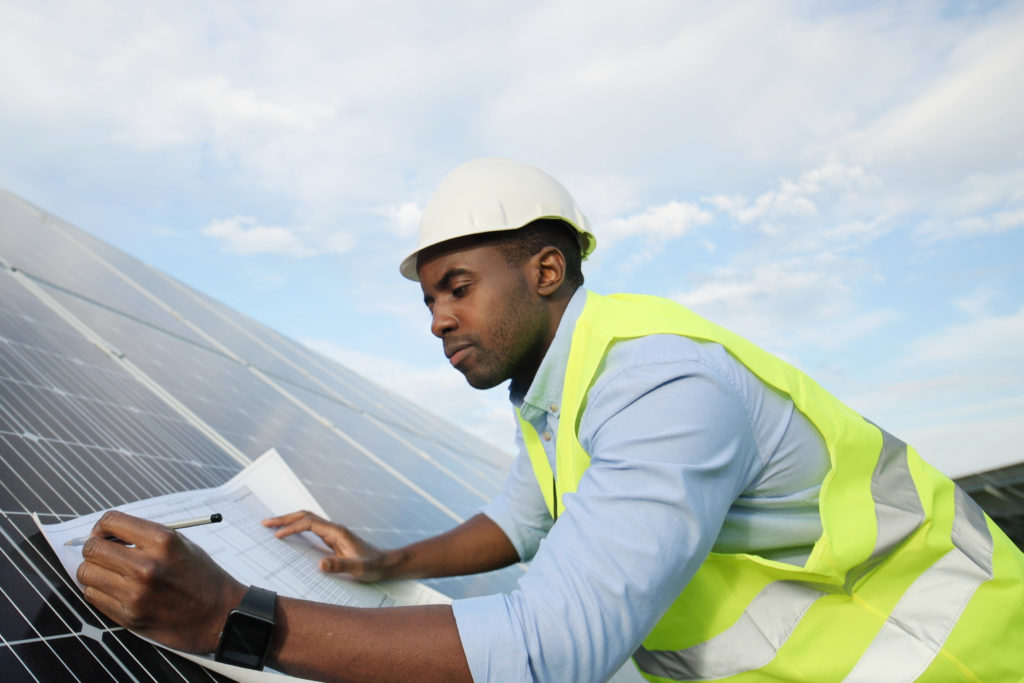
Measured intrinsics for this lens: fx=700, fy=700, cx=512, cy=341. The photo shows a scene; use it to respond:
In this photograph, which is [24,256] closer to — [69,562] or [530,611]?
[69,562]

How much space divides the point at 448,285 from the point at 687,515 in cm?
105

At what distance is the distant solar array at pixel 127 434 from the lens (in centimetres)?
133

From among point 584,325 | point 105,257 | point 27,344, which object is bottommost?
point 27,344

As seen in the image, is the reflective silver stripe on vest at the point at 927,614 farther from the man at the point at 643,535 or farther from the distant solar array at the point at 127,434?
the distant solar array at the point at 127,434

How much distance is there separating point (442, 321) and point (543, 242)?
464 millimetres

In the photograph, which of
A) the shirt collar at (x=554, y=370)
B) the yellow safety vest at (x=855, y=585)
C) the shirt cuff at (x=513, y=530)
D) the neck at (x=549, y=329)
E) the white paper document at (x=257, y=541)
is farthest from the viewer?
the shirt cuff at (x=513, y=530)

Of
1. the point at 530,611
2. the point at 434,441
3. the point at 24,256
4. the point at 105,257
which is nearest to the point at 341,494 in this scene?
the point at 530,611

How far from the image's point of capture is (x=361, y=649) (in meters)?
1.32

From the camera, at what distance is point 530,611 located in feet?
4.36

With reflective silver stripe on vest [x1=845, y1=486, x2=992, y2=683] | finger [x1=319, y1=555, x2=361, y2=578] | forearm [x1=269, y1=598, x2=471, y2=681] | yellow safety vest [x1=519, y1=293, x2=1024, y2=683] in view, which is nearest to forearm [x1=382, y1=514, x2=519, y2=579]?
finger [x1=319, y1=555, x2=361, y2=578]

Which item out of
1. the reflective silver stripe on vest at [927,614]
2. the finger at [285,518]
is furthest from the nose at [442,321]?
the reflective silver stripe on vest at [927,614]

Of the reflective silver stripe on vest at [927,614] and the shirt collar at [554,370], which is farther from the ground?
the shirt collar at [554,370]

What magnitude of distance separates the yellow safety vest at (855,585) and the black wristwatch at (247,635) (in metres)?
0.84

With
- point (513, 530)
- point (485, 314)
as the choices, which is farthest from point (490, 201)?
point (513, 530)
